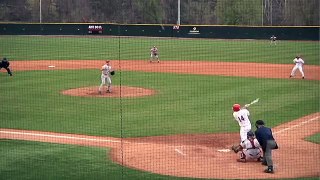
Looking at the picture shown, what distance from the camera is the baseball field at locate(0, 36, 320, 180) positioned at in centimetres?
917

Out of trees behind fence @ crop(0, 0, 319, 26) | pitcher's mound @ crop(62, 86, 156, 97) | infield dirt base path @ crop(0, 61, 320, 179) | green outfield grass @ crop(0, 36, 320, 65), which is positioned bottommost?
infield dirt base path @ crop(0, 61, 320, 179)

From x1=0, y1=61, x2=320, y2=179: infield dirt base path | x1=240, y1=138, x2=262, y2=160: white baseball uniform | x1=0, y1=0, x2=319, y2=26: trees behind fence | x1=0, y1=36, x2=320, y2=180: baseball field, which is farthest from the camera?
x1=0, y1=0, x2=319, y2=26: trees behind fence

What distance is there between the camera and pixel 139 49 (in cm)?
3688

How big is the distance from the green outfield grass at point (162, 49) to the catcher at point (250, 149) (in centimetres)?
2041

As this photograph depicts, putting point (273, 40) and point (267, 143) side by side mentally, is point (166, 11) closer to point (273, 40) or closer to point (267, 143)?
point (273, 40)

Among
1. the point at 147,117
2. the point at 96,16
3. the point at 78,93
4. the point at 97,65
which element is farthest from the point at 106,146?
the point at 96,16

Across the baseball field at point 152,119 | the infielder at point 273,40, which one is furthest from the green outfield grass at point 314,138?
the infielder at point 273,40

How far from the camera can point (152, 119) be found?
13812mm

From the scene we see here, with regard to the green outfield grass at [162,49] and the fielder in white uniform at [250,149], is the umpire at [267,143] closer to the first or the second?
the fielder in white uniform at [250,149]

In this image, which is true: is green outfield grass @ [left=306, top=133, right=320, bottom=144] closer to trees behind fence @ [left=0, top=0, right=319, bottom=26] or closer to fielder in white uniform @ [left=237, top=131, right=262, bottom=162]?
fielder in white uniform @ [left=237, top=131, right=262, bottom=162]

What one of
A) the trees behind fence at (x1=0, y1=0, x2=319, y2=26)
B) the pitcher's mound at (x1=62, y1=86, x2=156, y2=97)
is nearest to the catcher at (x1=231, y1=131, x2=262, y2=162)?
the pitcher's mound at (x1=62, y1=86, x2=156, y2=97)

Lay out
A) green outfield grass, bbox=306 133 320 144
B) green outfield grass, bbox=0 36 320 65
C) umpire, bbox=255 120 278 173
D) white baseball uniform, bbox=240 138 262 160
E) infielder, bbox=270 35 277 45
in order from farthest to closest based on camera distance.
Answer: infielder, bbox=270 35 277 45 < green outfield grass, bbox=0 36 320 65 < green outfield grass, bbox=306 133 320 144 < white baseball uniform, bbox=240 138 262 160 < umpire, bbox=255 120 278 173

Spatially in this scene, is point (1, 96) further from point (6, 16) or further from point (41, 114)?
point (6, 16)

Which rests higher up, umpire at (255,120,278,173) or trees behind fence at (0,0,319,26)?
trees behind fence at (0,0,319,26)
